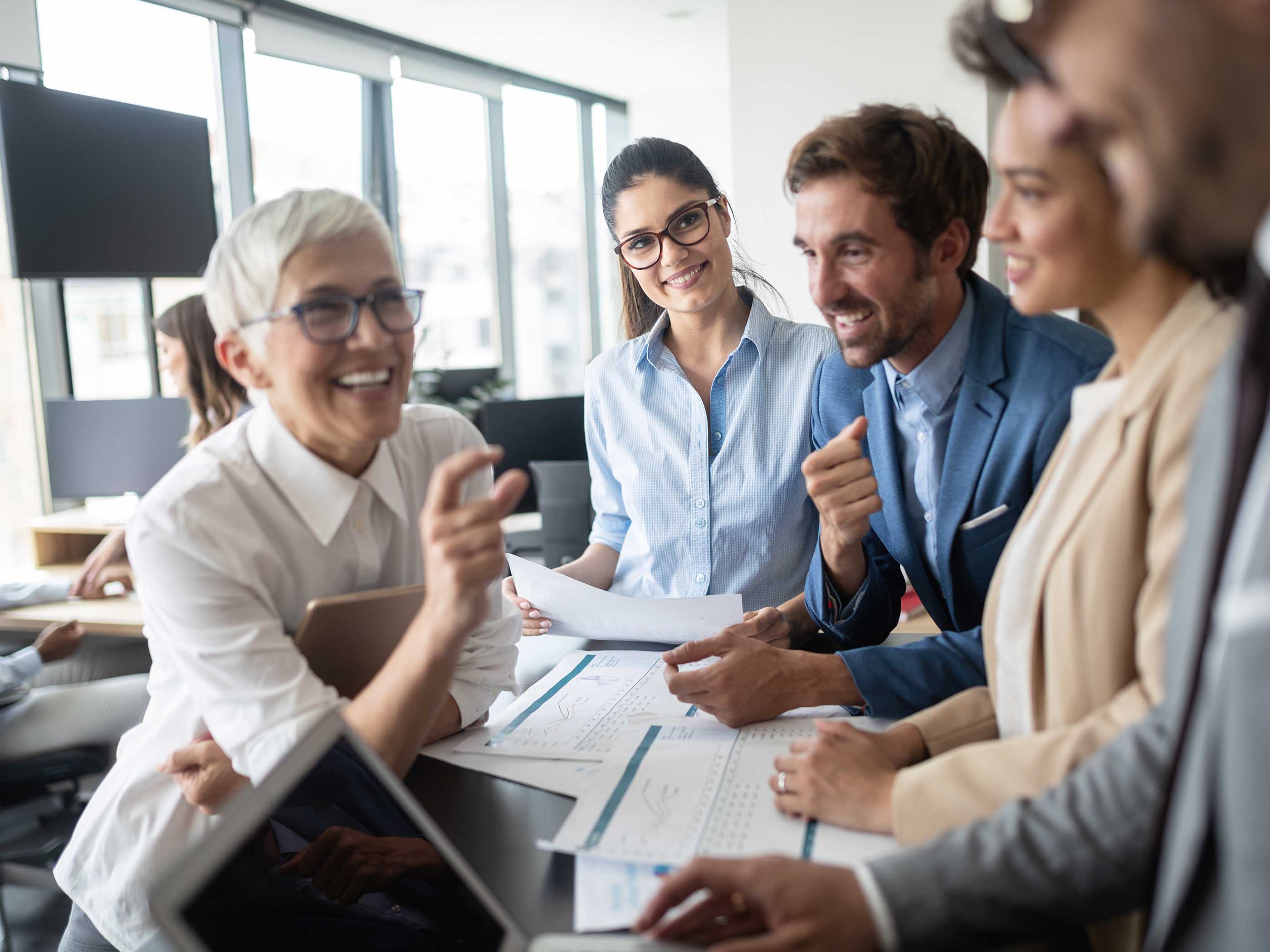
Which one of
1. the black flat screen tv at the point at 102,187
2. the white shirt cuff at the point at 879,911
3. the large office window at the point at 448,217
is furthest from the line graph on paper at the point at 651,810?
the large office window at the point at 448,217

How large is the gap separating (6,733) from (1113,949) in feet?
9.48

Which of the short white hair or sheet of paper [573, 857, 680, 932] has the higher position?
the short white hair

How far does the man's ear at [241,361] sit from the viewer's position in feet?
4.01

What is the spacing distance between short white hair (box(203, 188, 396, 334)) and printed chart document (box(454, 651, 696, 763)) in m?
0.65

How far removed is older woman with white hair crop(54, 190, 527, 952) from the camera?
42.4 inches

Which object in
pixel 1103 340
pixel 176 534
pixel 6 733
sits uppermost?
pixel 1103 340

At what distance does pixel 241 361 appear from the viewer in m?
1.24

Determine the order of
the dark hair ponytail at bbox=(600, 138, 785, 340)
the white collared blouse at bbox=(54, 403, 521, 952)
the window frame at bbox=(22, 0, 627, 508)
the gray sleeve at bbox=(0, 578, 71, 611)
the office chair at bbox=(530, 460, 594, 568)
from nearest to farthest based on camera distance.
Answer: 1. the white collared blouse at bbox=(54, 403, 521, 952)
2. the dark hair ponytail at bbox=(600, 138, 785, 340)
3. the gray sleeve at bbox=(0, 578, 71, 611)
4. the office chair at bbox=(530, 460, 594, 568)
5. the window frame at bbox=(22, 0, 627, 508)

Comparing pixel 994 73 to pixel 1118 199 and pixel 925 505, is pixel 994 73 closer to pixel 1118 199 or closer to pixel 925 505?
pixel 1118 199

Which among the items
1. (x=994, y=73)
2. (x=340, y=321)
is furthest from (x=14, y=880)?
(x=994, y=73)

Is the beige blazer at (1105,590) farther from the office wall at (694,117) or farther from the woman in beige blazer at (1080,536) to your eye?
the office wall at (694,117)

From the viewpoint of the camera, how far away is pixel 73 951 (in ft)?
4.41

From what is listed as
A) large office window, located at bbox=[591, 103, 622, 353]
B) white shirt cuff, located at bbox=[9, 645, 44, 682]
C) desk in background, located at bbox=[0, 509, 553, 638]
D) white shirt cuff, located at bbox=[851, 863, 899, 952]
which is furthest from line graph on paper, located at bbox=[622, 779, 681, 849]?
large office window, located at bbox=[591, 103, 622, 353]

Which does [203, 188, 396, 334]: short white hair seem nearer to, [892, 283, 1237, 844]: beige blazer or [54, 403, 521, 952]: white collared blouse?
[54, 403, 521, 952]: white collared blouse
